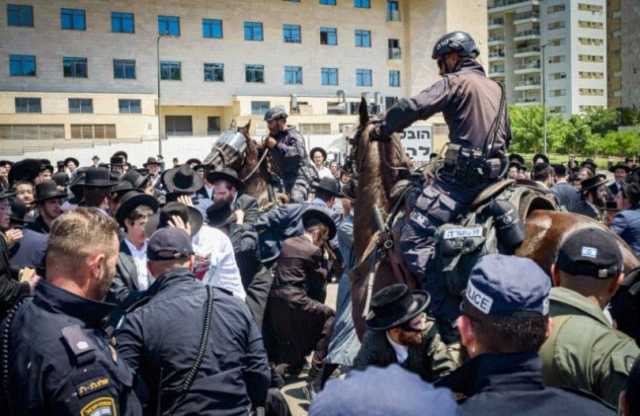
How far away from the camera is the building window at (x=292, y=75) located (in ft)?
182

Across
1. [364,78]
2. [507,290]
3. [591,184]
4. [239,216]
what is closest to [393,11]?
[364,78]

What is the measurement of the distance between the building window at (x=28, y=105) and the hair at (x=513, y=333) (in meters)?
49.5

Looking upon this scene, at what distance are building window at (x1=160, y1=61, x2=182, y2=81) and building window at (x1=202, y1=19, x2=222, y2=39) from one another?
Answer: 3.44 metres

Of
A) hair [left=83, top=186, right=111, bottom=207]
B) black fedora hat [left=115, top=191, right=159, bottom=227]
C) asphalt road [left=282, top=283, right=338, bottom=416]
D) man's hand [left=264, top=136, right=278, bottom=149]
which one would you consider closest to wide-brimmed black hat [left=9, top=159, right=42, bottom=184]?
hair [left=83, top=186, right=111, bottom=207]

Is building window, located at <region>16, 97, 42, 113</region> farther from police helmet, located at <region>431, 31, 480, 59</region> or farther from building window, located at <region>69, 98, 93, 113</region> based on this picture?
police helmet, located at <region>431, 31, 480, 59</region>

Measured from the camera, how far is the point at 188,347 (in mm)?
3400

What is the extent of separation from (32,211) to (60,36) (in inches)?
1748

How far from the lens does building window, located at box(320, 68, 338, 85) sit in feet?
186

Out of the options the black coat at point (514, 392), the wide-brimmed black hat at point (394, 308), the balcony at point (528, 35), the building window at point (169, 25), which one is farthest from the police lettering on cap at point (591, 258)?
the balcony at point (528, 35)

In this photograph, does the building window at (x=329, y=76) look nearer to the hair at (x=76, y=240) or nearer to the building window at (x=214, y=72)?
the building window at (x=214, y=72)

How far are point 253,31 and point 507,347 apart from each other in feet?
180

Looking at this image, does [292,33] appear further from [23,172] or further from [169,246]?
[169,246]

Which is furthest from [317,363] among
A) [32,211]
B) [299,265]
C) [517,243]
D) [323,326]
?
[32,211]

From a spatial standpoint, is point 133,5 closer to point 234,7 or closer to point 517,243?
point 234,7
